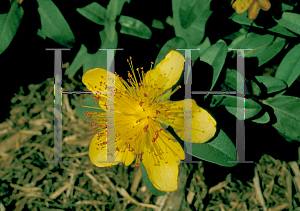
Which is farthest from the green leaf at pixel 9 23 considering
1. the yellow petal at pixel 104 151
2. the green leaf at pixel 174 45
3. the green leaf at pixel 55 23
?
the green leaf at pixel 174 45

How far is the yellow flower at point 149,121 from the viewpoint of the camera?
109cm

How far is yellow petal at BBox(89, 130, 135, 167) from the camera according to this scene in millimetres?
1165

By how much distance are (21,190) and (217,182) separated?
1.49 metres

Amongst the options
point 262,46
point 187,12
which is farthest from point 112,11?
point 262,46

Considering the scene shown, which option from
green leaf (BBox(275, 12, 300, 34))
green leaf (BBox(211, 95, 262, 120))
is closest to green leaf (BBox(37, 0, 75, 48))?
green leaf (BBox(211, 95, 262, 120))

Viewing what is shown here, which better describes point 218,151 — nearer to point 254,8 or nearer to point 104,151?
point 104,151

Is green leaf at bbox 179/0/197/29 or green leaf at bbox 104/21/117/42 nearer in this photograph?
green leaf at bbox 179/0/197/29

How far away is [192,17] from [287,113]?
0.68 m

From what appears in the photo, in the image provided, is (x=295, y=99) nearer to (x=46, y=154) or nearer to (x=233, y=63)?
(x=233, y=63)

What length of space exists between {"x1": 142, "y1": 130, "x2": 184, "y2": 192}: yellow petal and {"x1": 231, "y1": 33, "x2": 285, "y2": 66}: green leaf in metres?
0.69

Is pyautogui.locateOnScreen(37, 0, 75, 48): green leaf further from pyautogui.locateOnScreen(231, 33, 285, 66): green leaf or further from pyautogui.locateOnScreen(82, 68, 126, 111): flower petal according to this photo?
pyautogui.locateOnScreen(231, 33, 285, 66): green leaf

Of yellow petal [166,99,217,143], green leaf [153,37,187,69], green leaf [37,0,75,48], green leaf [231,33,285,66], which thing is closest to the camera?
yellow petal [166,99,217,143]

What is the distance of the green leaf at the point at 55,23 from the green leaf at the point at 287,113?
1.09 meters

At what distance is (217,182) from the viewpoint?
1.78 meters
